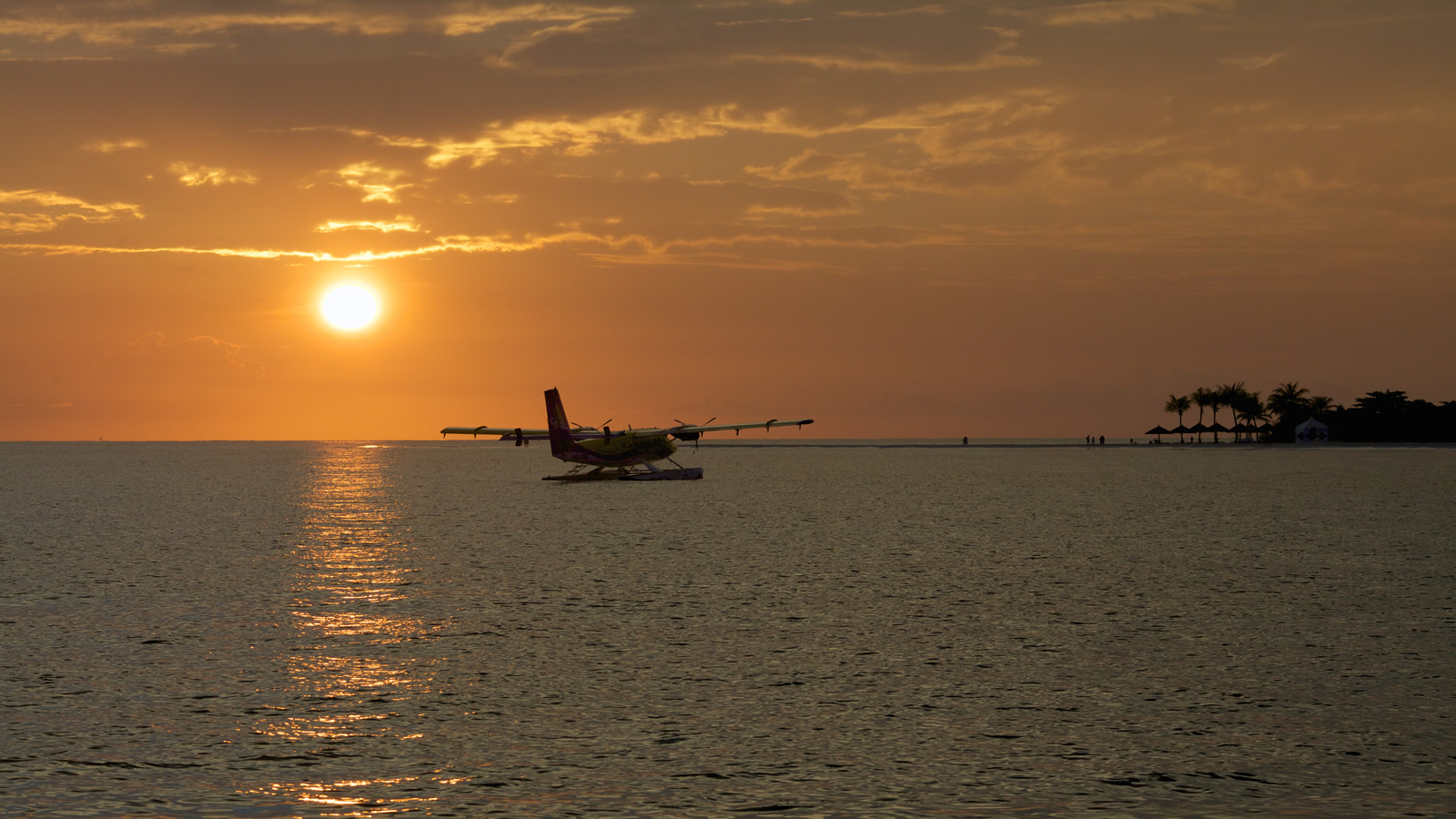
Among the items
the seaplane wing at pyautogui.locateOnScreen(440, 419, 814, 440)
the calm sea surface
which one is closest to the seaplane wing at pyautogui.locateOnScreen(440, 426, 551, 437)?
the seaplane wing at pyautogui.locateOnScreen(440, 419, 814, 440)

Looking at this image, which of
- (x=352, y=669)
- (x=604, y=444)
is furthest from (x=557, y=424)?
(x=352, y=669)

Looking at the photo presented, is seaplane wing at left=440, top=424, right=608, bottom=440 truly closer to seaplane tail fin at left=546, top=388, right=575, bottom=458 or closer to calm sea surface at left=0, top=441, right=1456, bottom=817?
seaplane tail fin at left=546, top=388, right=575, bottom=458

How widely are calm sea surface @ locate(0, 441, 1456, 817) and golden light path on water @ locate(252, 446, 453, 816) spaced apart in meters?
0.09

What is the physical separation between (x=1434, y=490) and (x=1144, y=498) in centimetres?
1791

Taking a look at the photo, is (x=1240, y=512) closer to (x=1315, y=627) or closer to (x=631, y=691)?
(x=1315, y=627)

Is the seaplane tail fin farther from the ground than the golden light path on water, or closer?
farther from the ground

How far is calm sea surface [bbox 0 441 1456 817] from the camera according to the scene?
1134cm

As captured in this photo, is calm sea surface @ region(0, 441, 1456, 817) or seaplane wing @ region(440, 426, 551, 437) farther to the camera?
seaplane wing @ region(440, 426, 551, 437)

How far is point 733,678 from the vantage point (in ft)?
55.5

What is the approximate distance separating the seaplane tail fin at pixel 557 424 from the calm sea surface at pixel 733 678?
43174 mm

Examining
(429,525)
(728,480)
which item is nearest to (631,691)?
(429,525)

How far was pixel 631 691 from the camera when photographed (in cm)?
1592

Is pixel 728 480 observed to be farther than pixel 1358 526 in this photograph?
Yes

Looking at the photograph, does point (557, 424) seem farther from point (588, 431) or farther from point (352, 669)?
point (352, 669)
